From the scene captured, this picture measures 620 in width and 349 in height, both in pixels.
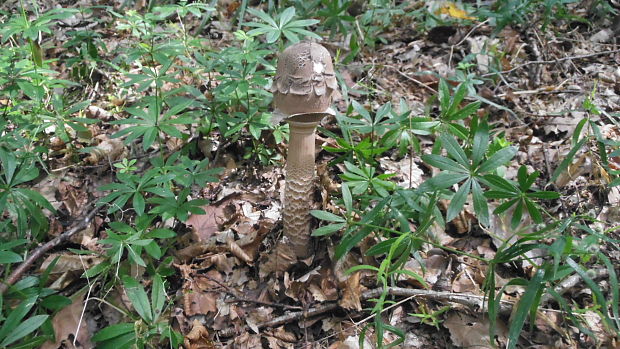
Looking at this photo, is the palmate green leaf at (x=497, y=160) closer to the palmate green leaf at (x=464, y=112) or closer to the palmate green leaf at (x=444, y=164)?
the palmate green leaf at (x=444, y=164)

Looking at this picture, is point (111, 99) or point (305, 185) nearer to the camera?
point (305, 185)

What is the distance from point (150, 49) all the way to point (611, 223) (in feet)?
11.5

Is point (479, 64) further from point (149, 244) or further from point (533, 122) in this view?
point (149, 244)

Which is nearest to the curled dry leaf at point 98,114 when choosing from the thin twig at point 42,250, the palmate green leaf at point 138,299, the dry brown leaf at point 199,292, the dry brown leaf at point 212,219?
the thin twig at point 42,250

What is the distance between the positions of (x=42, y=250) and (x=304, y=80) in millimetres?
2055

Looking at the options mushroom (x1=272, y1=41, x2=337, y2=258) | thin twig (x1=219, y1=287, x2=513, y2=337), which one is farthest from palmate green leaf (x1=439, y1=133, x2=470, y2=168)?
thin twig (x1=219, y1=287, x2=513, y2=337)

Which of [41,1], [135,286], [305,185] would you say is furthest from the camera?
[41,1]

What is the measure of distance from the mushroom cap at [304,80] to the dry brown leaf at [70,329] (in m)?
1.68

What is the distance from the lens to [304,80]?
212 cm

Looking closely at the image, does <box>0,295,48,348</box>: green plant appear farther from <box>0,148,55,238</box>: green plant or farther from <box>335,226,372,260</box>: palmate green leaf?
<box>335,226,372,260</box>: palmate green leaf

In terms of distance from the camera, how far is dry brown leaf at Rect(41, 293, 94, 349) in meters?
2.42

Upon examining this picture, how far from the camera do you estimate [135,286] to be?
7.77 ft

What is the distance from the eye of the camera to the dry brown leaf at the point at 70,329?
7.93 feet

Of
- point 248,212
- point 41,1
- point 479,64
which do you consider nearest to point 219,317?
point 248,212
